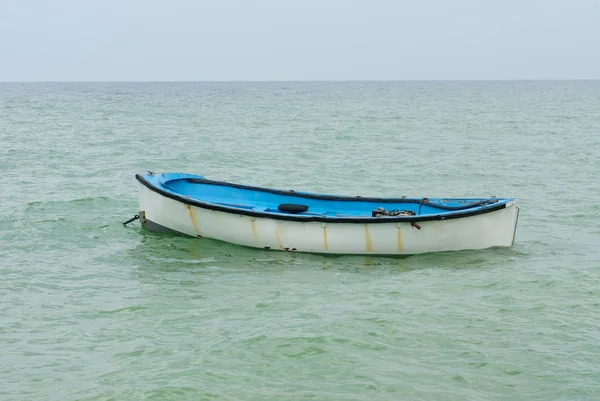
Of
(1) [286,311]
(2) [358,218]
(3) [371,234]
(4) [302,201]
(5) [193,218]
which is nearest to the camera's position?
(1) [286,311]

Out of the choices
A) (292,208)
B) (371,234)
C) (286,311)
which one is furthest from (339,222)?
(286,311)

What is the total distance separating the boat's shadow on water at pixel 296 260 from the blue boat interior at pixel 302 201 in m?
0.83

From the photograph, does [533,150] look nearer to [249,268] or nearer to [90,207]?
[90,207]

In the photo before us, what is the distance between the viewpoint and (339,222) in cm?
1366

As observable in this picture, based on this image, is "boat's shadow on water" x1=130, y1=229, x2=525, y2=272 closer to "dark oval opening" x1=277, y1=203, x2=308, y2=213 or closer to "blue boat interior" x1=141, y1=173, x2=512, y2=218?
"blue boat interior" x1=141, y1=173, x2=512, y2=218

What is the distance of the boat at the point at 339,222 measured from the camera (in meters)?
13.6

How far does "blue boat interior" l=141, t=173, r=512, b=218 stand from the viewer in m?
14.6

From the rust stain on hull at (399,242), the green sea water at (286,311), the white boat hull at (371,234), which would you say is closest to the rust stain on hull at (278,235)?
the white boat hull at (371,234)

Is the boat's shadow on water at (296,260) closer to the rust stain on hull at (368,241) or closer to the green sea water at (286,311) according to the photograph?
the green sea water at (286,311)

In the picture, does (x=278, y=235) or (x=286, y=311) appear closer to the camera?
(x=286, y=311)

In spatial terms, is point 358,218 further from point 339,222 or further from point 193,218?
point 193,218

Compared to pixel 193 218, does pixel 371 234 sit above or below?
above

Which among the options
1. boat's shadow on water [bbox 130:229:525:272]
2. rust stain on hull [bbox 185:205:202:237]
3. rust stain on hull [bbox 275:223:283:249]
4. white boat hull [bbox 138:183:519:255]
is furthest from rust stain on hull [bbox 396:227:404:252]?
rust stain on hull [bbox 185:205:202:237]

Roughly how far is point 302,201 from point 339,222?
229 centimetres
